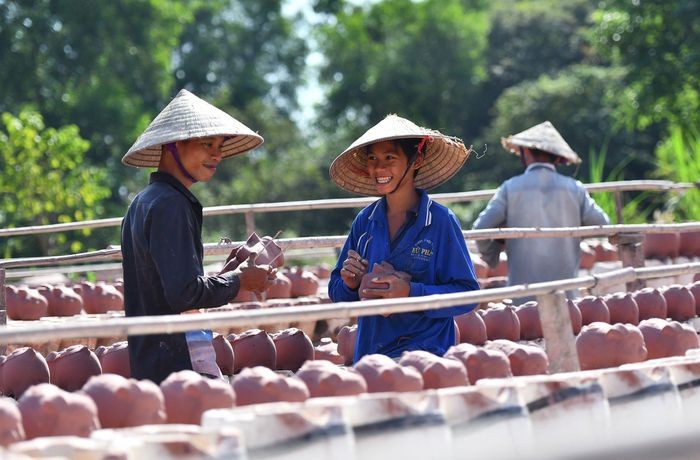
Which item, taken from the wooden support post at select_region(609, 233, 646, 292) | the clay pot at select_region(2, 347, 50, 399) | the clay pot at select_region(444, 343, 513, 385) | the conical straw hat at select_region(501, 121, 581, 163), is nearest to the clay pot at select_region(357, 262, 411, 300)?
the clay pot at select_region(444, 343, 513, 385)

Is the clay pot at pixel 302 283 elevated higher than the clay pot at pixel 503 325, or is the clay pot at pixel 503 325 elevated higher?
the clay pot at pixel 302 283

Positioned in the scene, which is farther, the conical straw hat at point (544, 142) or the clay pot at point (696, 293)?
the conical straw hat at point (544, 142)

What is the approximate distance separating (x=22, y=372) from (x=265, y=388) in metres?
1.26

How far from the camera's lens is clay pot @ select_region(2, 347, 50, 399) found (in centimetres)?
391

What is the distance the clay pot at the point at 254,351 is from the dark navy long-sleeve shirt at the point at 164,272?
0.61m

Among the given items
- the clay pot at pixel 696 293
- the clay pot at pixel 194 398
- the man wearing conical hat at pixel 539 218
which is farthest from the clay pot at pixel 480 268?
the clay pot at pixel 194 398

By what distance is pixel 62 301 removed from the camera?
6.31m

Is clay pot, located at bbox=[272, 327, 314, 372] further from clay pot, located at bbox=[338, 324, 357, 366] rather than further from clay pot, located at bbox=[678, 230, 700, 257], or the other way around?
clay pot, located at bbox=[678, 230, 700, 257]

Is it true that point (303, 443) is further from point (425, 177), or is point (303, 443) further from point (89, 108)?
point (89, 108)

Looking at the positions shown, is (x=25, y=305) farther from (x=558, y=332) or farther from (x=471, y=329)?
(x=558, y=332)

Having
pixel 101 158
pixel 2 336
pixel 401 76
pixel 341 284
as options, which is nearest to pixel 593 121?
pixel 401 76

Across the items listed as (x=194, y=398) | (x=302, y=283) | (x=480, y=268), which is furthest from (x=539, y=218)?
(x=194, y=398)

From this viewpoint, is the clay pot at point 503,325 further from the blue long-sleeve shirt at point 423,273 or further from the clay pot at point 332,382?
the clay pot at point 332,382

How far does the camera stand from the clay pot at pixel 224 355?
167 inches
